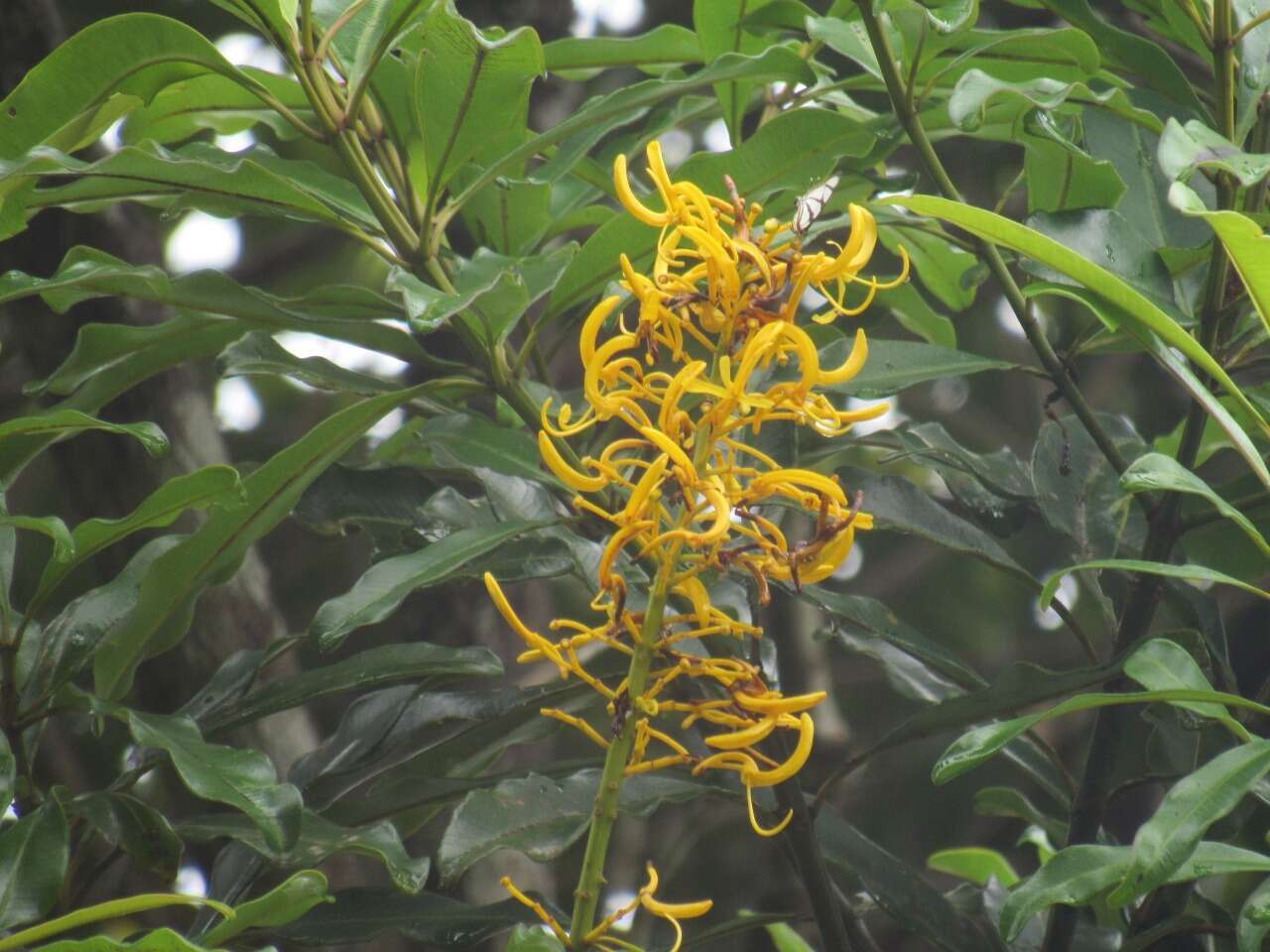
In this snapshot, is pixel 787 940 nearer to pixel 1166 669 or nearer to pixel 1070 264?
pixel 1166 669

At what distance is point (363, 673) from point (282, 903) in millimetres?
320

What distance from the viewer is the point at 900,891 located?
1.12m

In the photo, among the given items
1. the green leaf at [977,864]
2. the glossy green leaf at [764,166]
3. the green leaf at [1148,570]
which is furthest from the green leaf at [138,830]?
the green leaf at [977,864]

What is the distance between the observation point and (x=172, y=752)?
922mm

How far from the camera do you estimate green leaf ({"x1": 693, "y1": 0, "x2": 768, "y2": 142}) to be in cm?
121

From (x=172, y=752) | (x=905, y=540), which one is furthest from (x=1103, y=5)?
(x=172, y=752)

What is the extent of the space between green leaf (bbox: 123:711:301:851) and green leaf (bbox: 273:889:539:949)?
0.18 metres

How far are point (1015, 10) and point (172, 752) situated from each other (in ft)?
6.22

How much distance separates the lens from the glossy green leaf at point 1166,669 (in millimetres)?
815

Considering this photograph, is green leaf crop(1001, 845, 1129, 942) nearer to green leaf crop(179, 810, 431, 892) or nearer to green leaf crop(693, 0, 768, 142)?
green leaf crop(179, 810, 431, 892)

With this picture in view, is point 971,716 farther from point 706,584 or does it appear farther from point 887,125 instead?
point 887,125

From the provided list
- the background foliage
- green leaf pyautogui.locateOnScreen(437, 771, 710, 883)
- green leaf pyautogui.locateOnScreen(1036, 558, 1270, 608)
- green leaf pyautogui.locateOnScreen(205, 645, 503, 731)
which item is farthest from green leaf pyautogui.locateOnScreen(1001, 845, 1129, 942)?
green leaf pyautogui.locateOnScreen(205, 645, 503, 731)

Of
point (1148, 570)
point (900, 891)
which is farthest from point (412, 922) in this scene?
point (1148, 570)

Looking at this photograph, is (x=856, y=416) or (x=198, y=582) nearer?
(x=856, y=416)
